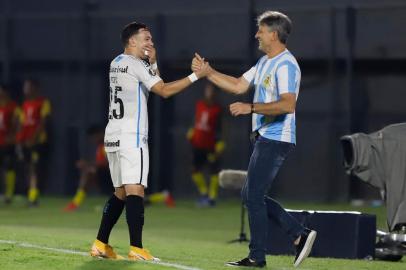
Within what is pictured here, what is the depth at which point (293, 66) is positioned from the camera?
9.95m

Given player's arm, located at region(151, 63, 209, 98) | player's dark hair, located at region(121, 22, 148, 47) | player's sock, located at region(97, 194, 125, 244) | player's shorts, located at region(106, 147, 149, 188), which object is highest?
player's dark hair, located at region(121, 22, 148, 47)

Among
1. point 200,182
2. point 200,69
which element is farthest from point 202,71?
point 200,182

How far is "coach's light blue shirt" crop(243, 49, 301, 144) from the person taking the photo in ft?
32.5

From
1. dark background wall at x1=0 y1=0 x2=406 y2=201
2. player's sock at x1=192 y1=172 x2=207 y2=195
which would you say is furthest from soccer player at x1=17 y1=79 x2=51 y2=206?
player's sock at x1=192 y1=172 x2=207 y2=195

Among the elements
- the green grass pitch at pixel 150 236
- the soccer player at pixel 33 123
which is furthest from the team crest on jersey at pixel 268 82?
the soccer player at pixel 33 123

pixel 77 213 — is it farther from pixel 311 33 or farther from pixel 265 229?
pixel 265 229

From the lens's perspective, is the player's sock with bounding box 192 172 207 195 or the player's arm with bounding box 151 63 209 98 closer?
the player's arm with bounding box 151 63 209 98

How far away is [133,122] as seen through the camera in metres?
10.4

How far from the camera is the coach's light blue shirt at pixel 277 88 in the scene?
9906 mm

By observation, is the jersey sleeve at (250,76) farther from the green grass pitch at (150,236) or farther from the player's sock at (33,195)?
the player's sock at (33,195)

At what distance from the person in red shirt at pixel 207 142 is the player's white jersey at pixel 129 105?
11.5 m

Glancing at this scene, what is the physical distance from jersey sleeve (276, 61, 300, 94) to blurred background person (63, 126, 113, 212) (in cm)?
1130

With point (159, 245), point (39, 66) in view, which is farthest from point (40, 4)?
point (159, 245)

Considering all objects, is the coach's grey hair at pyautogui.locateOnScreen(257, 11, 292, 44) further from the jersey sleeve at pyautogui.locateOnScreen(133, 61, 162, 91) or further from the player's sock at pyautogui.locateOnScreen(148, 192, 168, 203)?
the player's sock at pyautogui.locateOnScreen(148, 192, 168, 203)
